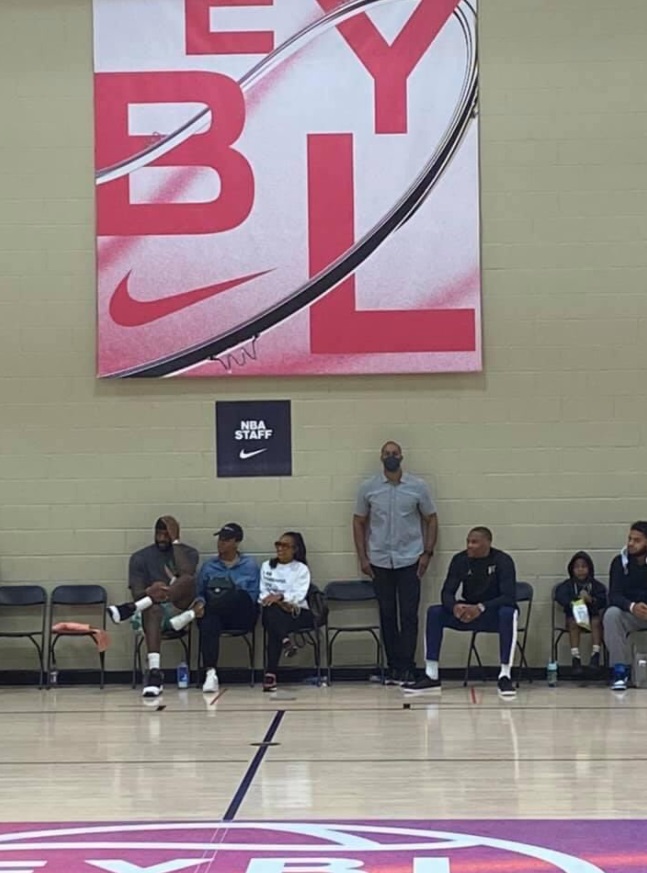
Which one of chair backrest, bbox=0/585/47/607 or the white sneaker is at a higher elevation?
chair backrest, bbox=0/585/47/607

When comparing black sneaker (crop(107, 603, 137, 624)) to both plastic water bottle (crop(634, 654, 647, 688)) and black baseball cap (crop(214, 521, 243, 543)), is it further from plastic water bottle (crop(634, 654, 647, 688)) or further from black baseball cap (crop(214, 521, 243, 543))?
plastic water bottle (crop(634, 654, 647, 688))

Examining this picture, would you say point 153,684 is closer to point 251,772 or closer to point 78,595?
point 78,595

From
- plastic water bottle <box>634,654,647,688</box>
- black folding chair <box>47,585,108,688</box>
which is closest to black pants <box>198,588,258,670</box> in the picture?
black folding chair <box>47,585,108,688</box>

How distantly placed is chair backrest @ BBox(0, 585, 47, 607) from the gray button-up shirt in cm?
250

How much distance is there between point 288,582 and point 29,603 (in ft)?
6.51

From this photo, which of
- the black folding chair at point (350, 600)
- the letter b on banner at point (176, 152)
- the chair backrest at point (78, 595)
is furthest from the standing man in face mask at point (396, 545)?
the letter b on banner at point (176, 152)

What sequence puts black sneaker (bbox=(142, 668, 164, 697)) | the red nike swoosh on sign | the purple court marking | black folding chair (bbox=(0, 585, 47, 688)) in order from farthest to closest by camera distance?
the red nike swoosh on sign, black folding chair (bbox=(0, 585, 47, 688)), black sneaker (bbox=(142, 668, 164, 697)), the purple court marking

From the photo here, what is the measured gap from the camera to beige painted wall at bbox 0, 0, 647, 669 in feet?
30.2

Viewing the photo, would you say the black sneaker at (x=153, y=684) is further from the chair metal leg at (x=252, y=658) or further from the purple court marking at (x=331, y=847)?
the purple court marking at (x=331, y=847)

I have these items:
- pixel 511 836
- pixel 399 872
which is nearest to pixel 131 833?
pixel 399 872

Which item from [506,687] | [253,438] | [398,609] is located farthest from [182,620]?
[506,687]

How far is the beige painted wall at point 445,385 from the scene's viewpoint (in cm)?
920

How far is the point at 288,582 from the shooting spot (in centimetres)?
891

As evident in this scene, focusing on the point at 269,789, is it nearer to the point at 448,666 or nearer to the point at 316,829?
the point at 316,829
